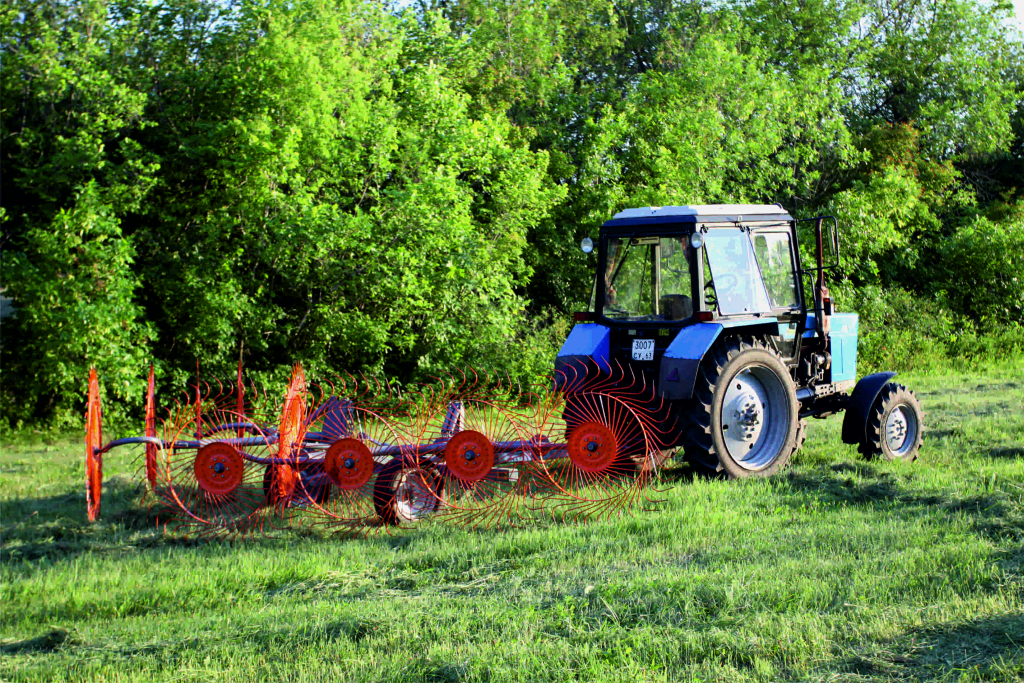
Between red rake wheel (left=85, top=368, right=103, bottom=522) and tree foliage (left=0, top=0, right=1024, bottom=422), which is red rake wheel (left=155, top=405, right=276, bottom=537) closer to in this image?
red rake wheel (left=85, top=368, right=103, bottom=522)

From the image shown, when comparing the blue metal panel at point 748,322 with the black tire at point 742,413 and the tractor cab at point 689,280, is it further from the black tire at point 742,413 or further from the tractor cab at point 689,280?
the black tire at point 742,413

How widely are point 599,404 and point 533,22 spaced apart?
39.2 ft

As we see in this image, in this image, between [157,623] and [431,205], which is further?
[431,205]

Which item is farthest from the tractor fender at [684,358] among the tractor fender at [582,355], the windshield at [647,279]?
the tractor fender at [582,355]

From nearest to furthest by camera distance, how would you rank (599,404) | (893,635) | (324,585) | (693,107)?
(893,635), (324,585), (599,404), (693,107)

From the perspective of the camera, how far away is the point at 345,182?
41.2 ft

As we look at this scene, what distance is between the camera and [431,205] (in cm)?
1216

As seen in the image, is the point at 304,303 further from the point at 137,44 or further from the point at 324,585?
the point at 324,585

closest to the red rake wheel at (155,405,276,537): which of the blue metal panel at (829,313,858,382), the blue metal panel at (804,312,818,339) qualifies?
the blue metal panel at (804,312,818,339)

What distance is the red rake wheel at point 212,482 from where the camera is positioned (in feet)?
20.0

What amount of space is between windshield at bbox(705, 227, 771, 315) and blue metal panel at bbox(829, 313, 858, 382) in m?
1.08

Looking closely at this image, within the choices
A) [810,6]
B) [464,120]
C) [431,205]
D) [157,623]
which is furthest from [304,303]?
[810,6]

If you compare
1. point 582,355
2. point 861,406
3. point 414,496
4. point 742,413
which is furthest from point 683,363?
point 414,496

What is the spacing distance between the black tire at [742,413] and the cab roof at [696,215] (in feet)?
3.06
